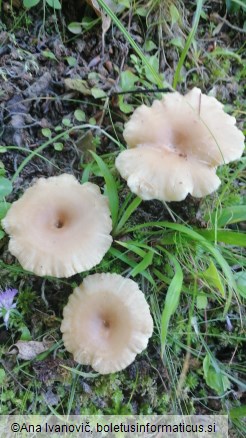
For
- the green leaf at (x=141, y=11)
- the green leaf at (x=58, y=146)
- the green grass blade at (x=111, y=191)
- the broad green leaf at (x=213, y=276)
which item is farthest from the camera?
the green leaf at (x=141, y=11)

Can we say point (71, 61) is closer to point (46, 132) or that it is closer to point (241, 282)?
point (46, 132)

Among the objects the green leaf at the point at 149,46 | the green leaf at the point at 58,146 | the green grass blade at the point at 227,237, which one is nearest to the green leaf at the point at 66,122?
the green leaf at the point at 58,146

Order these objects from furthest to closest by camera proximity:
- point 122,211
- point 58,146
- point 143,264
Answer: point 58,146 < point 122,211 < point 143,264

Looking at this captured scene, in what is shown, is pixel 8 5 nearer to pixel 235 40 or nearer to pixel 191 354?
pixel 235 40

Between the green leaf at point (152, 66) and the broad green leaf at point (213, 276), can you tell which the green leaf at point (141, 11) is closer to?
the green leaf at point (152, 66)

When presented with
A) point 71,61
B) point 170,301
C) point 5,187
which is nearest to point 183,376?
point 170,301

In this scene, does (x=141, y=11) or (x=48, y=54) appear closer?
(x=48, y=54)
